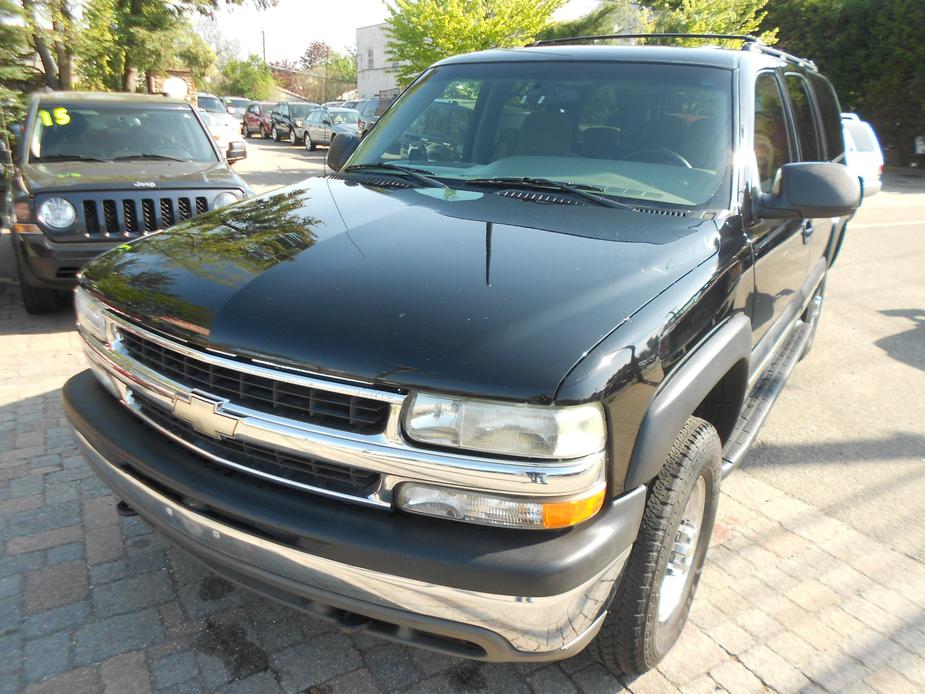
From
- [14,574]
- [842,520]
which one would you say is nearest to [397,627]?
[14,574]

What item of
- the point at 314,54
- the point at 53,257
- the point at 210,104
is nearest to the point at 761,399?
the point at 53,257

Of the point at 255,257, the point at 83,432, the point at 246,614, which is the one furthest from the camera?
the point at 246,614

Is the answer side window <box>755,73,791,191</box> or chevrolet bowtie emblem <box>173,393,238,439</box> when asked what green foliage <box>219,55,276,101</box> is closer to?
side window <box>755,73,791,191</box>

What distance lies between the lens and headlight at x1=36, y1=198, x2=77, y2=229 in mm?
5312

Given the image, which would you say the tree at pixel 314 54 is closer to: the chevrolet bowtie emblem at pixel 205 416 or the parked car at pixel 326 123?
the parked car at pixel 326 123

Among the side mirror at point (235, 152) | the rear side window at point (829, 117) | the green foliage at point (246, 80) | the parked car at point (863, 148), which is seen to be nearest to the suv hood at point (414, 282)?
the rear side window at point (829, 117)

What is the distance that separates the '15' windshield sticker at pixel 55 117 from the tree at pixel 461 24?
7.17 meters

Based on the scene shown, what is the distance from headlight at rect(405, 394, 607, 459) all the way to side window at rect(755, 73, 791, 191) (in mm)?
1780

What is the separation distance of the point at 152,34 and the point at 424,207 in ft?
53.1

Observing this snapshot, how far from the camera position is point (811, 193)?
2.64 meters

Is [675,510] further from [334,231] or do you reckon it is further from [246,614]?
[246,614]

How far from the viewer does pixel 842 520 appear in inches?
134

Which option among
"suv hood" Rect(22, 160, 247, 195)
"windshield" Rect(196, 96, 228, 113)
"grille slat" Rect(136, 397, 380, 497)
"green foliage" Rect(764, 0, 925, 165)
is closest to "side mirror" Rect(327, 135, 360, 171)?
"grille slat" Rect(136, 397, 380, 497)

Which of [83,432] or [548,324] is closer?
[548,324]
